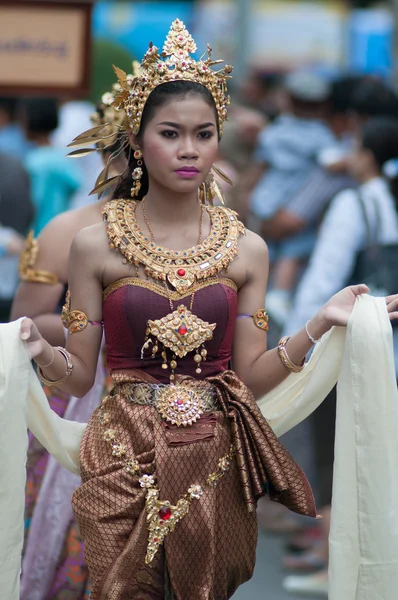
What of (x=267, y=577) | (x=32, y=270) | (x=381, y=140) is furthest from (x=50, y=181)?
(x=32, y=270)

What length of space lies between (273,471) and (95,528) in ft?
1.82

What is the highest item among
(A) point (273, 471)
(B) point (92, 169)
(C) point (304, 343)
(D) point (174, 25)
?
(D) point (174, 25)

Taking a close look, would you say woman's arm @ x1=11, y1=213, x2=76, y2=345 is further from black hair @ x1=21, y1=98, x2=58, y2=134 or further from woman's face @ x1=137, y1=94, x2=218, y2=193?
black hair @ x1=21, y1=98, x2=58, y2=134

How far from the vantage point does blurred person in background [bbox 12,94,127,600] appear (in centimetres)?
453

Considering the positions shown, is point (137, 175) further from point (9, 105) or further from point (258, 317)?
point (9, 105)

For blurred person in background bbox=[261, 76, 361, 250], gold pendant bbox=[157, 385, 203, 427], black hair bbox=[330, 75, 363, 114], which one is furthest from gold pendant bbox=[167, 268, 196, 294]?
black hair bbox=[330, 75, 363, 114]

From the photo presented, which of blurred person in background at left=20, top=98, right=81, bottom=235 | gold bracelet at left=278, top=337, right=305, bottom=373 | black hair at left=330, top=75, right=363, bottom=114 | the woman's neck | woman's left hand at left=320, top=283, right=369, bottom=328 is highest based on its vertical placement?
the woman's neck

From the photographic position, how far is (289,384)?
3.87m

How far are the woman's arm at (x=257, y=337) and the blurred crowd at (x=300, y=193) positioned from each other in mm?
1661

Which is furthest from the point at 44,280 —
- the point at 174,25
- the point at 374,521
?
the point at 374,521

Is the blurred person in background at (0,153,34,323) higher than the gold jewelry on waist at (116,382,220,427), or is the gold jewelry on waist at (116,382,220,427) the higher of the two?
the gold jewelry on waist at (116,382,220,427)

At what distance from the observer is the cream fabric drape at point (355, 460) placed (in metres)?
3.53

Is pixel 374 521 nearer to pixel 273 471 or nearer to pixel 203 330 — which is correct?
pixel 273 471

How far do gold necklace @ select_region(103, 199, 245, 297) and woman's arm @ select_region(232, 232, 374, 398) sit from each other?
8 cm
